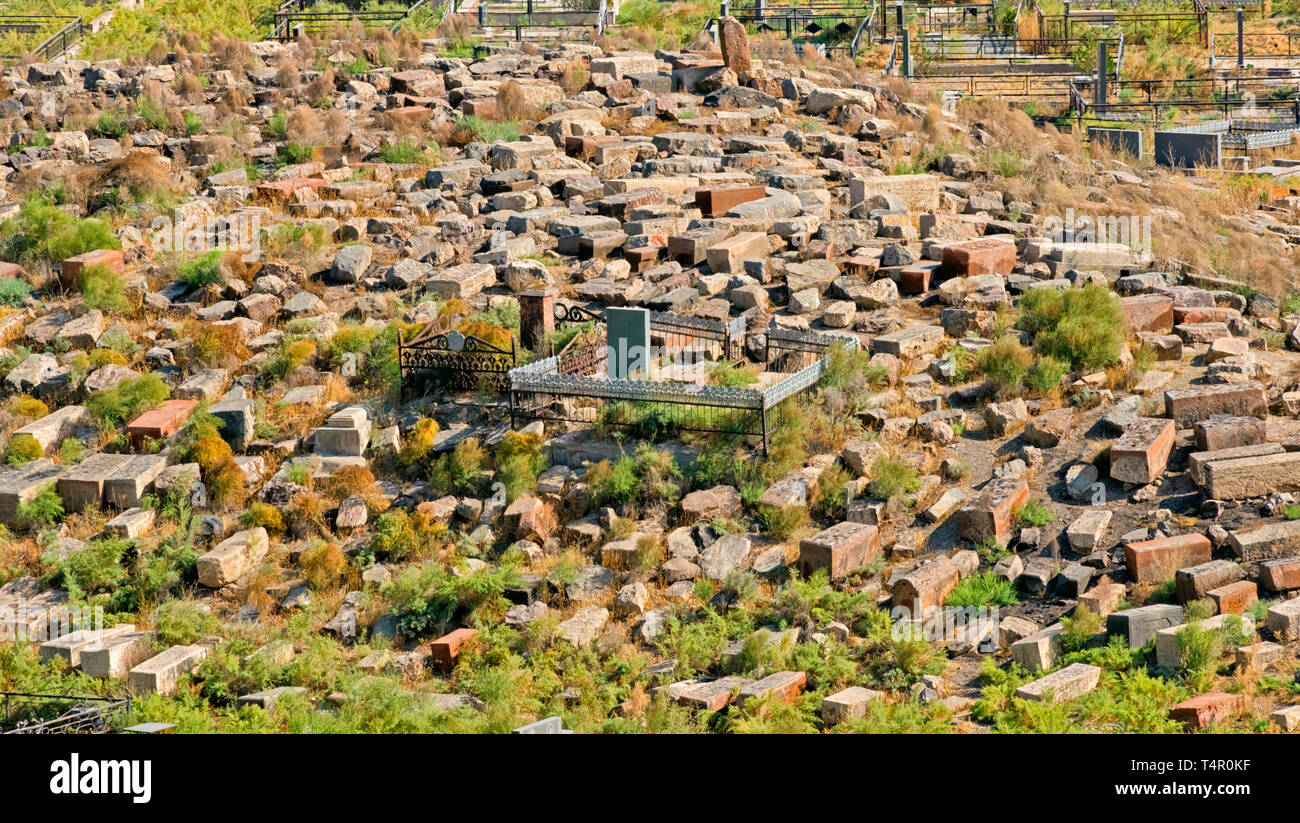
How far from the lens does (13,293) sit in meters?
17.0

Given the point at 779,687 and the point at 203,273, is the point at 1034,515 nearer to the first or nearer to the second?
the point at 779,687

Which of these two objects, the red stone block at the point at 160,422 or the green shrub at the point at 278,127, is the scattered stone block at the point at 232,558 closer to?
the red stone block at the point at 160,422

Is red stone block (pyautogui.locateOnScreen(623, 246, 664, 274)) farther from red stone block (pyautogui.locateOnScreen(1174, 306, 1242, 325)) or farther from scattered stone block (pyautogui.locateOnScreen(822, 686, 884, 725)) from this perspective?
scattered stone block (pyautogui.locateOnScreen(822, 686, 884, 725))

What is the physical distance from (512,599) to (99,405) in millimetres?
5267

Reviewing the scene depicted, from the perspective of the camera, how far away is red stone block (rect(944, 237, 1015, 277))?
17031 mm

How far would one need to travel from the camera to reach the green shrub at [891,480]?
12.1m

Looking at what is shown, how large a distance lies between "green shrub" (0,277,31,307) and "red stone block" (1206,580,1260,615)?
43.2 feet

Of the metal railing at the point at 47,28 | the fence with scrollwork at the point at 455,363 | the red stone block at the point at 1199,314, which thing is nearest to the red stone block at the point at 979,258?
the red stone block at the point at 1199,314

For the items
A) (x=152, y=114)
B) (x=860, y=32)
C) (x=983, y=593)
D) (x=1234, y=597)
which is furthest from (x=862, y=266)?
(x=860, y=32)

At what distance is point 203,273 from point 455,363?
165 inches

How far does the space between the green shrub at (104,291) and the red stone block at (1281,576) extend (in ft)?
39.8

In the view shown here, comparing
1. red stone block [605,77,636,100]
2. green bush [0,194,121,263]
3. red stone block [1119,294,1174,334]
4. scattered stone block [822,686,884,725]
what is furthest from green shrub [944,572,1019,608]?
red stone block [605,77,636,100]

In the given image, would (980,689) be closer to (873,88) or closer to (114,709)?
(114,709)
